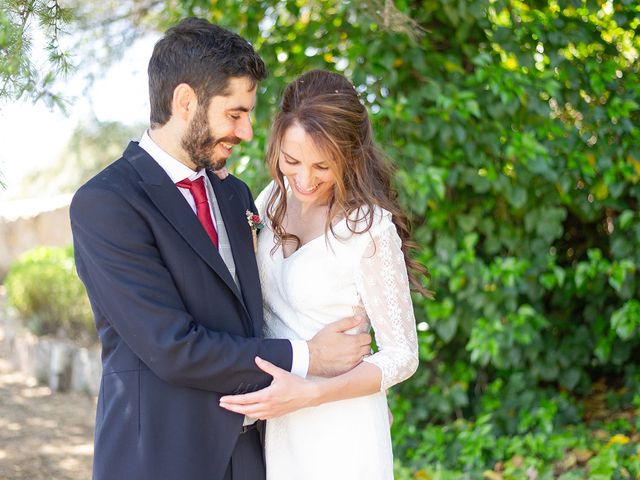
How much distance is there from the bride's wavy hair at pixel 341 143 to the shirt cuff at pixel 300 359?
34 cm

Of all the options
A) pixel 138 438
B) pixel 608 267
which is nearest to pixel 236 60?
pixel 138 438

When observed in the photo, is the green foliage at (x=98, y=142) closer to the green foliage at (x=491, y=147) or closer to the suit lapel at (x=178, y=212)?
the green foliage at (x=491, y=147)

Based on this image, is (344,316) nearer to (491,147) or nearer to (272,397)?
(272,397)

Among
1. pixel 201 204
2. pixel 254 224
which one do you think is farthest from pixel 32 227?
pixel 201 204

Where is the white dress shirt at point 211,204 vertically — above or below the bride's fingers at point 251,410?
above

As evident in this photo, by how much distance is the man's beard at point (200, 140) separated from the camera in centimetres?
222

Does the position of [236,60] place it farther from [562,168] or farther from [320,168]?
[562,168]

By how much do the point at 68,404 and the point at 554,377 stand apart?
11.8 ft

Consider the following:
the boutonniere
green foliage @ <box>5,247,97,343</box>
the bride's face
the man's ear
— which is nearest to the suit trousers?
the boutonniere

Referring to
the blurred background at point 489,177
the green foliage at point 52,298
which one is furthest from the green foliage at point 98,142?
the green foliage at point 52,298

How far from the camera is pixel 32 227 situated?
11.1 metres

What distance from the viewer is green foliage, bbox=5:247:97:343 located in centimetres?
750

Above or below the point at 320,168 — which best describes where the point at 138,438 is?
below

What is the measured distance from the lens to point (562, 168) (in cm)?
404
